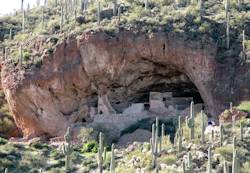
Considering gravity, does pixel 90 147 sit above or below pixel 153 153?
below

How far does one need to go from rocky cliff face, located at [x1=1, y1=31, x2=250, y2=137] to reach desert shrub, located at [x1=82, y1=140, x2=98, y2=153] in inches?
157

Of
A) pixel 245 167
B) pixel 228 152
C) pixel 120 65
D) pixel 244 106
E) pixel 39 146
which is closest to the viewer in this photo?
pixel 245 167

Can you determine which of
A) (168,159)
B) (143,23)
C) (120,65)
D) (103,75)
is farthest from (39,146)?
(168,159)

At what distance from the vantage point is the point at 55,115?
54000mm

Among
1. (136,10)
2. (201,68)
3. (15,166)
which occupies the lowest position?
(15,166)

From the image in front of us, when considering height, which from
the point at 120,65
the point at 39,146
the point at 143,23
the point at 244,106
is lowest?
the point at 39,146

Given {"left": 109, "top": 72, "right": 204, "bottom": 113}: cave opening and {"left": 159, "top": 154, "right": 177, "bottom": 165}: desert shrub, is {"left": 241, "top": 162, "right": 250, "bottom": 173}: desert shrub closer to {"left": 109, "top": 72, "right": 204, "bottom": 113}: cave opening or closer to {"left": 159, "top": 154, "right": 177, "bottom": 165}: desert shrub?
{"left": 159, "top": 154, "right": 177, "bottom": 165}: desert shrub

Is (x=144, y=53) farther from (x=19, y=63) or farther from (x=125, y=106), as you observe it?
(x=19, y=63)

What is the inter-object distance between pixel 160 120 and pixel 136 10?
10239mm

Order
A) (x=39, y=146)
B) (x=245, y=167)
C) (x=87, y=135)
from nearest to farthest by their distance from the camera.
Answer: (x=245, y=167) < (x=39, y=146) < (x=87, y=135)

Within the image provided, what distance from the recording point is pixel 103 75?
5350cm

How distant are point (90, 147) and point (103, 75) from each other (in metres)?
5.85

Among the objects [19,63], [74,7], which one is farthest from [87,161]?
[74,7]

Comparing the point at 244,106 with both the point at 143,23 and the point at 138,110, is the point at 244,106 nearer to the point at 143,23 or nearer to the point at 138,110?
the point at 138,110
